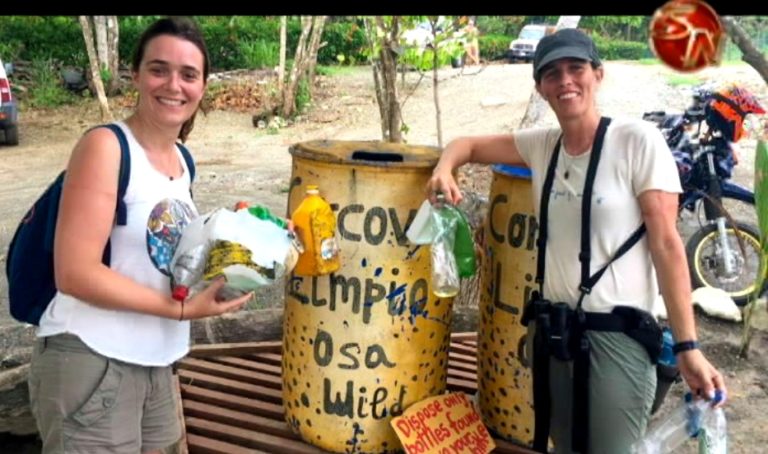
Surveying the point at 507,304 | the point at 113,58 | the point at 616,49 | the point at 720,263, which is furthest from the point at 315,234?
the point at 616,49

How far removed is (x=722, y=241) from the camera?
5.16 m

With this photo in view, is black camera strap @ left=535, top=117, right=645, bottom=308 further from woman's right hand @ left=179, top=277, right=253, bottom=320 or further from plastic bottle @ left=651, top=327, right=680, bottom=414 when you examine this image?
woman's right hand @ left=179, top=277, right=253, bottom=320

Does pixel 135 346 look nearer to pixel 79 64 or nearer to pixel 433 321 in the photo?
pixel 433 321

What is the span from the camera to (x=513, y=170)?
109 inches

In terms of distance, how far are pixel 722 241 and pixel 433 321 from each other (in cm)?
314

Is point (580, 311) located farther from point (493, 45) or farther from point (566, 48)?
point (493, 45)

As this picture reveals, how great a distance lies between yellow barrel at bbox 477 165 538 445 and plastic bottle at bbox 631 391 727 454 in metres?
0.73

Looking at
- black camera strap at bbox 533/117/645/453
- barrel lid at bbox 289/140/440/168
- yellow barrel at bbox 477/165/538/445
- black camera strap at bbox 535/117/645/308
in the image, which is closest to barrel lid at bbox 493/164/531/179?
yellow barrel at bbox 477/165/538/445

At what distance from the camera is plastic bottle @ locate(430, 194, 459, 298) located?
2.51 meters

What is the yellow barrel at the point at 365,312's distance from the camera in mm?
2656

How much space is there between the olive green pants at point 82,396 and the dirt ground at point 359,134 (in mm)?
2870

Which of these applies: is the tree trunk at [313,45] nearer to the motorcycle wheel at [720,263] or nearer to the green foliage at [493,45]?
the green foliage at [493,45]

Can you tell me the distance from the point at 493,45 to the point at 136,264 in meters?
19.6

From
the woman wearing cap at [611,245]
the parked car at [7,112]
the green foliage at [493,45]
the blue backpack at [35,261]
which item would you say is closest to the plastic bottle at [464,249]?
the woman wearing cap at [611,245]
